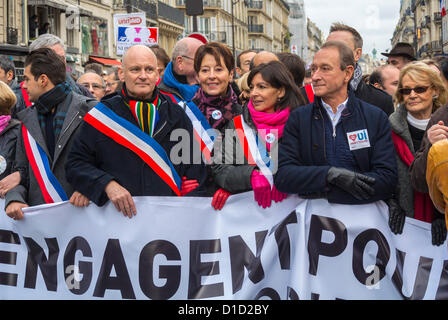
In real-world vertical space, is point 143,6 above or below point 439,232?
above

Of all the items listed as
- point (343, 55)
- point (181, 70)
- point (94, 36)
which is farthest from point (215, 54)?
point (94, 36)

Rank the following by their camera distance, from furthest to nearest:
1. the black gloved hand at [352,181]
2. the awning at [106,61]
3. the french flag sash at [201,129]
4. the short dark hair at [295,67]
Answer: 1. the awning at [106,61]
2. the short dark hair at [295,67]
3. the french flag sash at [201,129]
4. the black gloved hand at [352,181]

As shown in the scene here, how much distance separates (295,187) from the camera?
409 cm

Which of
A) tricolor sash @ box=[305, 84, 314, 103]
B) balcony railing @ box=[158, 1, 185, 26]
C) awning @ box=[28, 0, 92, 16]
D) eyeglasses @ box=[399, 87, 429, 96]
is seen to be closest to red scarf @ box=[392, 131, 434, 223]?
eyeglasses @ box=[399, 87, 429, 96]

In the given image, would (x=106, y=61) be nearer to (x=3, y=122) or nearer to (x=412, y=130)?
(x=3, y=122)

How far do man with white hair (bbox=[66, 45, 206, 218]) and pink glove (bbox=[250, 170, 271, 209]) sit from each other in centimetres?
42

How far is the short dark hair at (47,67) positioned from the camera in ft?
16.1

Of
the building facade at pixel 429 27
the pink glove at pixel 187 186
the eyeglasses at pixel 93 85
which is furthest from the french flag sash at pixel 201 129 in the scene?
the building facade at pixel 429 27

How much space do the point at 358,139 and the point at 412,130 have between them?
21.0 inches

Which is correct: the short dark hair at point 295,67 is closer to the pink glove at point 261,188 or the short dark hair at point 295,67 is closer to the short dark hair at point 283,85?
the short dark hair at point 283,85

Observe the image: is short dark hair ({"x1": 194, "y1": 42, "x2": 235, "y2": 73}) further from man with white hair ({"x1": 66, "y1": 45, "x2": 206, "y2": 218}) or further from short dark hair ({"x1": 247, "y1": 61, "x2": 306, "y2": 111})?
man with white hair ({"x1": 66, "y1": 45, "x2": 206, "y2": 218})

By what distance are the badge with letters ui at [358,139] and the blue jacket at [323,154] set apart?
0.07 ft

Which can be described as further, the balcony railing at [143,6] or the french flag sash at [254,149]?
the balcony railing at [143,6]

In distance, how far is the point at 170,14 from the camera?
51.3m
